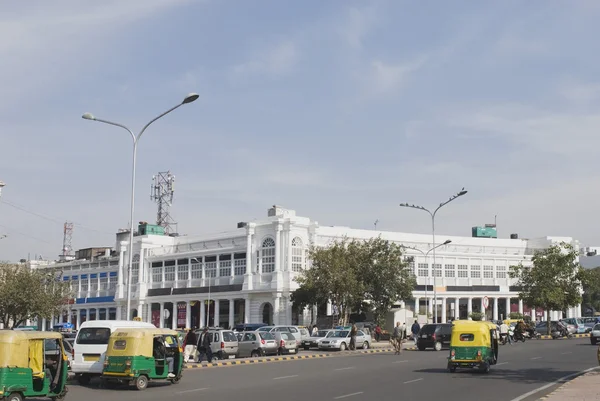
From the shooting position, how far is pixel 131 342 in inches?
797

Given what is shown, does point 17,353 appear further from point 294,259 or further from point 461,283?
point 461,283

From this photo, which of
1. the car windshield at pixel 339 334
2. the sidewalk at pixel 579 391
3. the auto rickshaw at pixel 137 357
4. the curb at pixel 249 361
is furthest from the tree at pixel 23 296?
the sidewalk at pixel 579 391

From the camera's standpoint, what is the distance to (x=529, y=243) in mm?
101625

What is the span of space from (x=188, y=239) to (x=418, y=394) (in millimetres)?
70056

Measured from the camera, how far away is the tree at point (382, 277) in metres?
61.3

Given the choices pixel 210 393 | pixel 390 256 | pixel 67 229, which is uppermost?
pixel 67 229

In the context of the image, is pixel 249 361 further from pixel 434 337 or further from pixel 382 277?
pixel 382 277

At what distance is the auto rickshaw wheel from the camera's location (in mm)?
20328

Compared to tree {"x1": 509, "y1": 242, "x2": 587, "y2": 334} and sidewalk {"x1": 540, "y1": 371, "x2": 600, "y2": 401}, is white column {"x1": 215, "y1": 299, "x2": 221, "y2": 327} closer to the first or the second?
tree {"x1": 509, "y1": 242, "x2": 587, "y2": 334}

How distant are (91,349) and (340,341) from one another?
902 inches

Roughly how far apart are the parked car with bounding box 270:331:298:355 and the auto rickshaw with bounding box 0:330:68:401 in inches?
895

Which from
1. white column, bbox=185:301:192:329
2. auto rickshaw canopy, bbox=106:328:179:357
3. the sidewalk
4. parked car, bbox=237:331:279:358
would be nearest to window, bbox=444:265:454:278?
white column, bbox=185:301:192:329

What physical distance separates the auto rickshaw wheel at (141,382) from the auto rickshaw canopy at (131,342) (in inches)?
25.8

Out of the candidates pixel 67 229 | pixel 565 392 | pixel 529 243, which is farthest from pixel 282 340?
pixel 67 229
